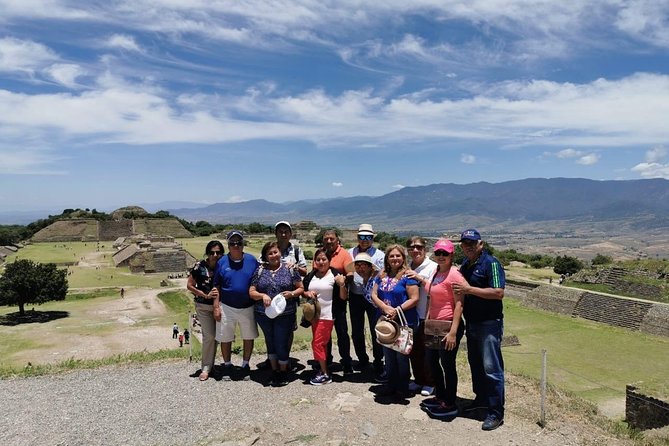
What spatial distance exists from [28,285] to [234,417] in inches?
825

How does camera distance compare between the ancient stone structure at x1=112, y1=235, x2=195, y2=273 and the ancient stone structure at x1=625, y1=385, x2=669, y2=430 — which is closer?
the ancient stone structure at x1=625, y1=385, x2=669, y2=430

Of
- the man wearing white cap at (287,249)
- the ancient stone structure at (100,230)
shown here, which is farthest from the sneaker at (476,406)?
the ancient stone structure at (100,230)

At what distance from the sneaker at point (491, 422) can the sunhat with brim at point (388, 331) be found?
114cm

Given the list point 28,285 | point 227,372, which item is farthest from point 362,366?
point 28,285

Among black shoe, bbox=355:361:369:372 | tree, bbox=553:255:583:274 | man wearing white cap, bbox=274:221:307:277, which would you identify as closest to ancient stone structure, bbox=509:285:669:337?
tree, bbox=553:255:583:274

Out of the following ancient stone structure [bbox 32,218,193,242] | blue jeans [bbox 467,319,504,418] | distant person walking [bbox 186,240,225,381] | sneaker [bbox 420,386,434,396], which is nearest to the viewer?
blue jeans [bbox 467,319,504,418]

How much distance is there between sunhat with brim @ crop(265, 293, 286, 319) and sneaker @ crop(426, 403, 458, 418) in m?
1.97

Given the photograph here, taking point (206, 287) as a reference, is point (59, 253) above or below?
below

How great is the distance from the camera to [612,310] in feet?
65.0

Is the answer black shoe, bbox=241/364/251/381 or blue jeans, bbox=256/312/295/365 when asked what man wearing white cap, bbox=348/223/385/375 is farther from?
black shoe, bbox=241/364/251/381

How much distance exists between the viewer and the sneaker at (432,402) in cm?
482

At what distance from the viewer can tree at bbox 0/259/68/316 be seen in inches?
830

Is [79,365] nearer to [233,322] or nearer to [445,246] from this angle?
[233,322]

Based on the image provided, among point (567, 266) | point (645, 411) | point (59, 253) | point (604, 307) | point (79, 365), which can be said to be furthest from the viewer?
point (59, 253)
